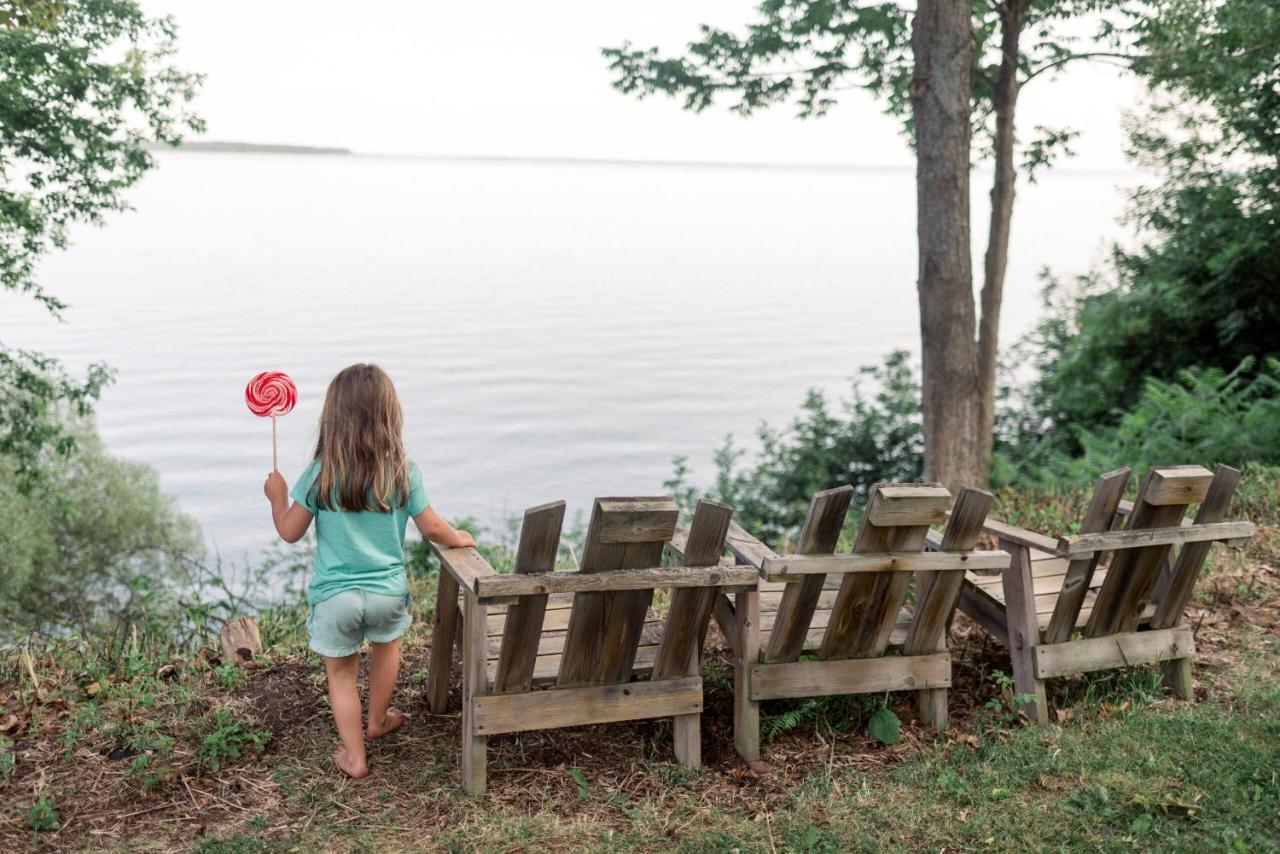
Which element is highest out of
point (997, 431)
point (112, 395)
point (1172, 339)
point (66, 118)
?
point (66, 118)

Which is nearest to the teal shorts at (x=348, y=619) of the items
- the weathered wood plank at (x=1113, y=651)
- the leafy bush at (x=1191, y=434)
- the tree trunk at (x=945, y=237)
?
the weathered wood plank at (x=1113, y=651)

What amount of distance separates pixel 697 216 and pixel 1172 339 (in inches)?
4357

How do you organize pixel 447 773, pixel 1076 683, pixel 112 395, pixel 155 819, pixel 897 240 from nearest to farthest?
pixel 155 819
pixel 447 773
pixel 1076 683
pixel 112 395
pixel 897 240

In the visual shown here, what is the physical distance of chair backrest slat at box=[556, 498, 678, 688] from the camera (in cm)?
370

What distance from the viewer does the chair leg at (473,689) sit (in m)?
3.94

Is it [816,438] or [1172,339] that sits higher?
[1172,339]

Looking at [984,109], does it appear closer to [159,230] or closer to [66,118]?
[66,118]

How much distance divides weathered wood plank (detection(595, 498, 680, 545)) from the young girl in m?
0.70

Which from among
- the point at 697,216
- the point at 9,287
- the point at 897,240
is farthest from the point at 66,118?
the point at 697,216

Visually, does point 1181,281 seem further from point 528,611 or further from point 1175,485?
point 528,611

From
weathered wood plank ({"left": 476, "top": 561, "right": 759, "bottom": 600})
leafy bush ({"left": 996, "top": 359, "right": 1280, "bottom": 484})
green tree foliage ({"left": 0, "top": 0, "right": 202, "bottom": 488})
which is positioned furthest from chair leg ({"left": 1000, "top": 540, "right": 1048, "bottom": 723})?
green tree foliage ({"left": 0, "top": 0, "right": 202, "bottom": 488})

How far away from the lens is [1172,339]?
609 inches

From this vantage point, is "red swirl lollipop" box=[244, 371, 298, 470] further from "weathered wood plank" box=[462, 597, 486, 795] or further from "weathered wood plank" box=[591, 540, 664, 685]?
"weathered wood plank" box=[591, 540, 664, 685]

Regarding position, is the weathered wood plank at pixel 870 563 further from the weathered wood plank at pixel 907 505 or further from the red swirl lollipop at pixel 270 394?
the red swirl lollipop at pixel 270 394
